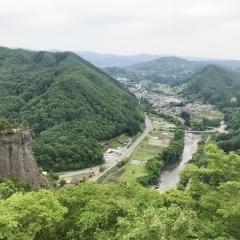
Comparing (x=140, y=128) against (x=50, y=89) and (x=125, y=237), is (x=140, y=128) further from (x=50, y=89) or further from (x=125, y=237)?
(x=125, y=237)

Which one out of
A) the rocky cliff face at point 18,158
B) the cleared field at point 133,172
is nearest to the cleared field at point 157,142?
the cleared field at point 133,172

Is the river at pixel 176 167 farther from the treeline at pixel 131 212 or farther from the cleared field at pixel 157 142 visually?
the treeline at pixel 131 212

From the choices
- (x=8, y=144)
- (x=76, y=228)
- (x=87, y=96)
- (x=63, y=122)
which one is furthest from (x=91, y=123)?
(x=76, y=228)

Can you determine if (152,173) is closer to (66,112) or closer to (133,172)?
(133,172)

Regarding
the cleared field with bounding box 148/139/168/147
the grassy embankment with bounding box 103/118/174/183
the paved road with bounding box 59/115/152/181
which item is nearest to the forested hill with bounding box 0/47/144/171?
the paved road with bounding box 59/115/152/181

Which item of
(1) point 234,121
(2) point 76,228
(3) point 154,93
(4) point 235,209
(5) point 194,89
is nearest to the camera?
(4) point 235,209

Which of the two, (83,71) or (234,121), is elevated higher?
(83,71)

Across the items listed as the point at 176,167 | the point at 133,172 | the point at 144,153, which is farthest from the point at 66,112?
the point at 176,167

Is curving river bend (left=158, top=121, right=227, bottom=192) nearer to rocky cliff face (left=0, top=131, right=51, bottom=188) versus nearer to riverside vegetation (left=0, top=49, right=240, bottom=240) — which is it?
rocky cliff face (left=0, top=131, right=51, bottom=188)
